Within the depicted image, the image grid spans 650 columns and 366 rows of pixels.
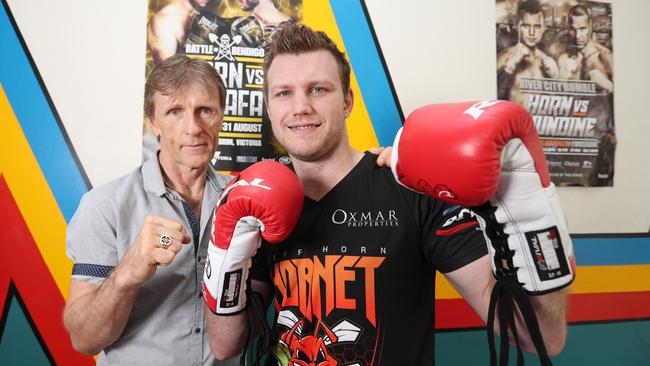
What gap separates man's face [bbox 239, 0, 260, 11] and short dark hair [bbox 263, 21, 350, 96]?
562 mm

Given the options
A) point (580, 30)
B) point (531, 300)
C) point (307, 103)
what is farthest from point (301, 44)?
point (580, 30)

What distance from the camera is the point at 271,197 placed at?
0.99 meters

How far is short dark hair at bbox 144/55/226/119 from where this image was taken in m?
1.34

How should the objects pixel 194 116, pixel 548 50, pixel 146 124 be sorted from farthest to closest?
pixel 548 50 < pixel 146 124 < pixel 194 116

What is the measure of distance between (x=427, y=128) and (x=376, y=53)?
110 centimetres

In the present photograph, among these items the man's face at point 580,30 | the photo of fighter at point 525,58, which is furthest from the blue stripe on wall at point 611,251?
the man's face at point 580,30

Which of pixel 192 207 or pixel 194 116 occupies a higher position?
pixel 194 116

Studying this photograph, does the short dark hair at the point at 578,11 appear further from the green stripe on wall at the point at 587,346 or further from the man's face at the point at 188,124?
the man's face at the point at 188,124

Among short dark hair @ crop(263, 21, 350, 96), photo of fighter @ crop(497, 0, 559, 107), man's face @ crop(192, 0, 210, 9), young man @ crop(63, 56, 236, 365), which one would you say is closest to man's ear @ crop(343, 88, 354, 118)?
short dark hair @ crop(263, 21, 350, 96)

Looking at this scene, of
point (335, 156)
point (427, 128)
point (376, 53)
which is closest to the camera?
point (427, 128)

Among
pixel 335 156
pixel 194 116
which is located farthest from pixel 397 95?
pixel 194 116

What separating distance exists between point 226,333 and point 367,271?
414 mm

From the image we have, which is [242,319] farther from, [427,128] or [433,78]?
[433,78]

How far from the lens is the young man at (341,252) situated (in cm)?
107
